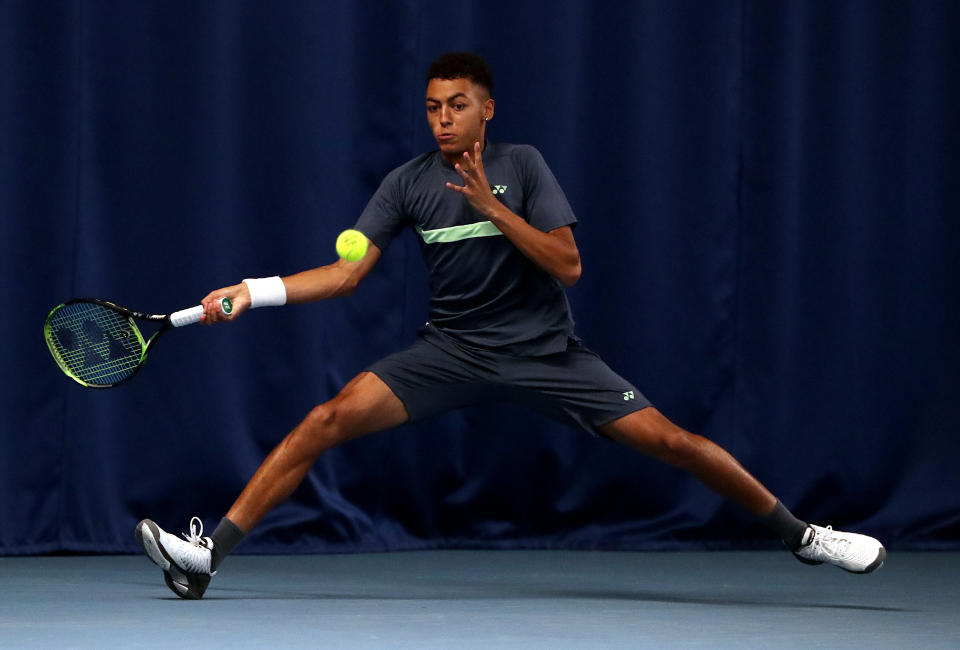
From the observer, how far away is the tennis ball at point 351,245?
4000 millimetres

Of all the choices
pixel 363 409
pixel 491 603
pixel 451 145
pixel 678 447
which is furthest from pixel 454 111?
pixel 491 603

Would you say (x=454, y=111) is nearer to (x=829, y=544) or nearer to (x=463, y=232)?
(x=463, y=232)

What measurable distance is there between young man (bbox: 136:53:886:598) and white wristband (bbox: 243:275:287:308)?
0.4 inches

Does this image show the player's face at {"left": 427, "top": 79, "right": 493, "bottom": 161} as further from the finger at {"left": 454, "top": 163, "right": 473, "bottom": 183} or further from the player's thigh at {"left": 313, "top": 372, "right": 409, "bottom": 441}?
the player's thigh at {"left": 313, "top": 372, "right": 409, "bottom": 441}

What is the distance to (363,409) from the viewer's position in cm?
407

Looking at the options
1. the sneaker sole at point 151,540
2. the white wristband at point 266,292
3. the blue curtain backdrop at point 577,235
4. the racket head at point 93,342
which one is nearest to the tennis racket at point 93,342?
the racket head at point 93,342

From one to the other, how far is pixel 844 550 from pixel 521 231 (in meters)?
1.24

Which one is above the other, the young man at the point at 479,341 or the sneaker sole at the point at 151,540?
the young man at the point at 479,341

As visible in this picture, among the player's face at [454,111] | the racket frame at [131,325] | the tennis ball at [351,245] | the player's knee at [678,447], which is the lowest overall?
the player's knee at [678,447]

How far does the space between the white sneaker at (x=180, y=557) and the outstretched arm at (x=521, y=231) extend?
1117 mm

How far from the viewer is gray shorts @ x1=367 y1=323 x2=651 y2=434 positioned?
4.16m

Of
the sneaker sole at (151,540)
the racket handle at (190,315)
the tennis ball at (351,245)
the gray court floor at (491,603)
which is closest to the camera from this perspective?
the gray court floor at (491,603)

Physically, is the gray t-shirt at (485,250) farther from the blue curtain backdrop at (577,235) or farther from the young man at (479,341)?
the blue curtain backdrop at (577,235)

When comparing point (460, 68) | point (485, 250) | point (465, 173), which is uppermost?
point (460, 68)
